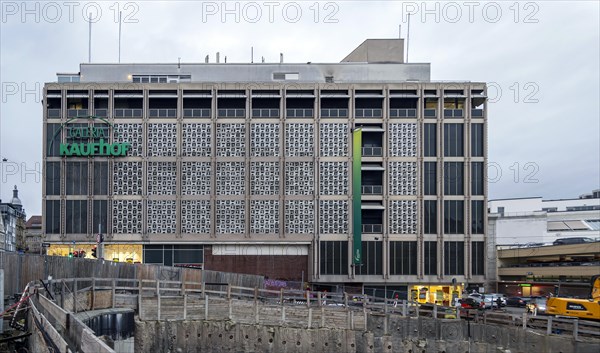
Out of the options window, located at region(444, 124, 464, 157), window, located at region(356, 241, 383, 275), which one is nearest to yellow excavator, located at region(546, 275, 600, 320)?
window, located at region(356, 241, 383, 275)

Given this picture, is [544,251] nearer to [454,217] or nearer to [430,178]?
[454,217]

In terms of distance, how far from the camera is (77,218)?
65.6 metres

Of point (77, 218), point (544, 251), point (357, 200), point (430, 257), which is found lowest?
point (544, 251)

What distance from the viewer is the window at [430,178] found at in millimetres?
66750

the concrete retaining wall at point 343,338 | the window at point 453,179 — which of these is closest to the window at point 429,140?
the window at point 453,179

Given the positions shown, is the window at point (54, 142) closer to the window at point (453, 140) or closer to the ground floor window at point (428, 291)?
the ground floor window at point (428, 291)

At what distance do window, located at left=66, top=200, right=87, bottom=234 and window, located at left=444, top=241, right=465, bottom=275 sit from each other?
1467 inches

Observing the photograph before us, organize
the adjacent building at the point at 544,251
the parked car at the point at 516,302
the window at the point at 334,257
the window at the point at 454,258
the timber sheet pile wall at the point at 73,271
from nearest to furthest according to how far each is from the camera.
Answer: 1. the timber sheet pile wall at the point at 73,271
2. the parked car at the point at 516,302
3. the window at the point at 334,257
4. the window at the point at 454,258
5. the adjacent building at the point at 544,251

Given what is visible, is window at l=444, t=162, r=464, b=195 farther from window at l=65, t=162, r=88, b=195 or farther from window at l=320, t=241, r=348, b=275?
window at l=65, t=162, r=88, b=195

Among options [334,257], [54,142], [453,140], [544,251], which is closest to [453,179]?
[453,140]

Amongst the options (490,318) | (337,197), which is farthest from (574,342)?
(337,197)

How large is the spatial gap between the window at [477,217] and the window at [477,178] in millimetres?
1151

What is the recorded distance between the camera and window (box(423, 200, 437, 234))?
6656cm

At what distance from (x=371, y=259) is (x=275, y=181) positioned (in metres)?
12.7
